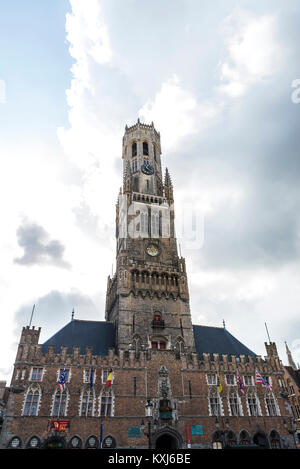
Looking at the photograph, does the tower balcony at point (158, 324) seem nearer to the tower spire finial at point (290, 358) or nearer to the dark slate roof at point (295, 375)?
the dark slate roof at point (295, 375)

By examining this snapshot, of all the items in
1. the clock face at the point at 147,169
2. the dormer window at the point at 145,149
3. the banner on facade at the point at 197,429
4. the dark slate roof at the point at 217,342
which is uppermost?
the dormer window at the point at 145,149

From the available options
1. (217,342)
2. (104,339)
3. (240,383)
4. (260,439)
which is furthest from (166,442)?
(217,342)

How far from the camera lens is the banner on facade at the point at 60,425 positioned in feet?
111

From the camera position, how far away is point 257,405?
41.8 m

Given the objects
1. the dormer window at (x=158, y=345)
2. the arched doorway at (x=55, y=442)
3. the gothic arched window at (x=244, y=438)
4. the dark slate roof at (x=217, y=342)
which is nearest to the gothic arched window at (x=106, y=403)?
the arched doorway at (x=55, y=442)

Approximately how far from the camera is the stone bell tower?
4350 centimetres

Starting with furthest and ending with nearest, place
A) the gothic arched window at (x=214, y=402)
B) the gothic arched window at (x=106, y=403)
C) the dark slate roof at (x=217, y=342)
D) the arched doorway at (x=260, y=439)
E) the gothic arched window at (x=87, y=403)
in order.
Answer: the dark slate roof at (x=217, y=342)
the gothic arched window at (x=214, y=402)
the arched doorway at (x=260, y=439)
the gothic arched window at (x=106, y=403)
the gothic arched window at (x=87, y=403)

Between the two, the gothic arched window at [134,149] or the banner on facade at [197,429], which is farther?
the gothic arched window at [134,149]

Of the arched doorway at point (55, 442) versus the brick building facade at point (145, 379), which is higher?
the brick building facade at point (145, 379)

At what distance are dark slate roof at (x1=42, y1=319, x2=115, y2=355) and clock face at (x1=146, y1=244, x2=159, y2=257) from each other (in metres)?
13.3

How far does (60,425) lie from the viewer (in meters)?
34.1

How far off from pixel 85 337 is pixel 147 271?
1356 cm

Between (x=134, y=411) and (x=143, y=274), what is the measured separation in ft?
62.4

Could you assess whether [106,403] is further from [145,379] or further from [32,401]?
[32,401]
